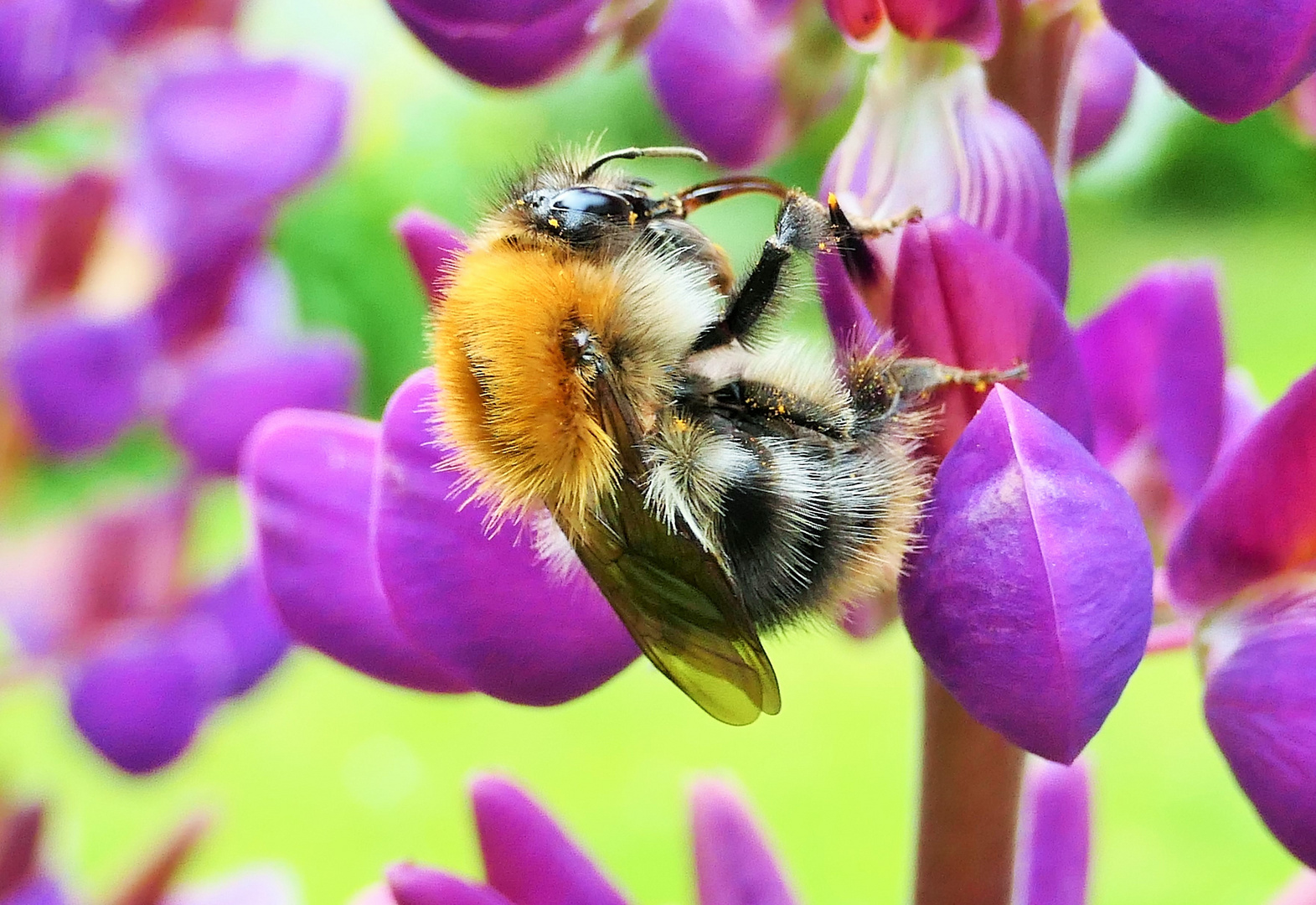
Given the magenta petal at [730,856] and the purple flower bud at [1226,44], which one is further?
the magenta petal at [730,856]

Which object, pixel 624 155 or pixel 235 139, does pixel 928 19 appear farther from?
pixel 235 139

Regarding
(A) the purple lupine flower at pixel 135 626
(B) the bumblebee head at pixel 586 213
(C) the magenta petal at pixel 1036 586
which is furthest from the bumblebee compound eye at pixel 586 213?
(A) the purple lupine flower at pixel 135 626

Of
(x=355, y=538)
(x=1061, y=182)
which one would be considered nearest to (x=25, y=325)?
(x=355, y=538)

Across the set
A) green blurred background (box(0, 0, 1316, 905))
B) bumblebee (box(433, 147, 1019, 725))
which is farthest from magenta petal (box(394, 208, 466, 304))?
green blurred background (box(0, 0, 1316, 905))

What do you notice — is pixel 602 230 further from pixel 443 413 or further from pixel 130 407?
pixel 130 407

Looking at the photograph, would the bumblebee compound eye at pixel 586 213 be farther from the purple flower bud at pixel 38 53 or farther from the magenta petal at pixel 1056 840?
the purple flower bud at pixel 38 53
